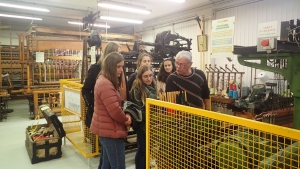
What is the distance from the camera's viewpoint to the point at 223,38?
297cm

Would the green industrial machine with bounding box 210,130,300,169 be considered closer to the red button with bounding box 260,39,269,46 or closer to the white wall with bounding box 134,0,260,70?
the red button with bounding box 260,39,269,46

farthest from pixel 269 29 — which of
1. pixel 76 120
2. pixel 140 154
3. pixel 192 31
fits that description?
pixel 192 31

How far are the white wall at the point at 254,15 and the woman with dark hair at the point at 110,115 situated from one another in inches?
180

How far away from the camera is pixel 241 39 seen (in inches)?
238

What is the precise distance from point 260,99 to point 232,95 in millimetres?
908

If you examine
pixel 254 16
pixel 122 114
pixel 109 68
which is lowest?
pixel 122 114

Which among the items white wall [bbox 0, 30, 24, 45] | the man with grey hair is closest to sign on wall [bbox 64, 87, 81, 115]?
the man with grey hair

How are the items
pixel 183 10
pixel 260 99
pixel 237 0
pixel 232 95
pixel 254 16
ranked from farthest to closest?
pixel 183 10 < pixel 237 0 < pixel 254 16 < pixel 232 95 < pixel 260 99

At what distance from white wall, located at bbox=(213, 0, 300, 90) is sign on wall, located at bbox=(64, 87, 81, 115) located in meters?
4.40

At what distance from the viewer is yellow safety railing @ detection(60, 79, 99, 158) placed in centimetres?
336

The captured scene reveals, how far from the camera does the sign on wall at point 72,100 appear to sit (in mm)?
3468

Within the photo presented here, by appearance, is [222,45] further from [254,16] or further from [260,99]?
[254,16]

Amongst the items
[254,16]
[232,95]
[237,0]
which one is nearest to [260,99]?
[232,95]

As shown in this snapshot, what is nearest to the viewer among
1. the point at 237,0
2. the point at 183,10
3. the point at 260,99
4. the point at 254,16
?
the point at 260,99
